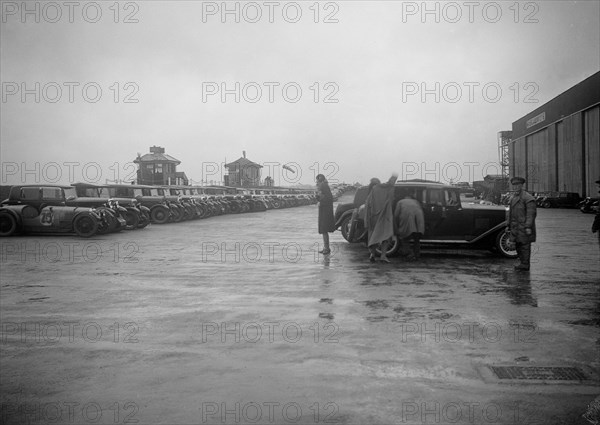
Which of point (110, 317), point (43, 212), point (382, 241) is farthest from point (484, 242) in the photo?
point (43, 212)

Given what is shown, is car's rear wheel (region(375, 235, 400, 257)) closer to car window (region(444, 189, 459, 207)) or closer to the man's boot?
car window (region(444, 189, 459, 207))

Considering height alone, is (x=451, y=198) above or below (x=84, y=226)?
above

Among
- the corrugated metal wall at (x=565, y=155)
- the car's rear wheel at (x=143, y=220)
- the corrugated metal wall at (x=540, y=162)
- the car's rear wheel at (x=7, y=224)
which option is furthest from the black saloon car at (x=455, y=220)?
the corrugated metal wall at (x=540, y=162)

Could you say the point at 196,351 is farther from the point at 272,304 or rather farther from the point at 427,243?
the point at 427,243

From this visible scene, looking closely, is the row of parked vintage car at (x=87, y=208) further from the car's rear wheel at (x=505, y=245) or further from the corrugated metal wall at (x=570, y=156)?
the corrugated metal wall at (x=570, y=156)

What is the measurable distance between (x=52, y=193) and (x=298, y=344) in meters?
15.3

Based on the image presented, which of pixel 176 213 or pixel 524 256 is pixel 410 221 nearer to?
pixel 524 256

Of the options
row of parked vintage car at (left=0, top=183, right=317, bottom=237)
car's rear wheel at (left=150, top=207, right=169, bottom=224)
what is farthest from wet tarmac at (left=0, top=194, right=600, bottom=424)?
car's rear wheel at (left=150, top=207, right=169, bottom=224)

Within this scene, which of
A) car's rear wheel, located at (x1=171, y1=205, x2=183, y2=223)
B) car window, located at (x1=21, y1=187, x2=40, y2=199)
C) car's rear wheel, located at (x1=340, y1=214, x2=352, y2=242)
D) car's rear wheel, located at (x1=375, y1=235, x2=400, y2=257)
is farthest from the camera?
car's rear wheel, located at (x1=171, y1=205, x2=183, y2=223)

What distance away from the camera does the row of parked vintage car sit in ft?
56.7

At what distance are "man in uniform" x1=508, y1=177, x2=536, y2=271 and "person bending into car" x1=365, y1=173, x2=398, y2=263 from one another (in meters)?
2.33

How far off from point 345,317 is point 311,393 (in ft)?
7.90

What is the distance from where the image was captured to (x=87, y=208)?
1745cm

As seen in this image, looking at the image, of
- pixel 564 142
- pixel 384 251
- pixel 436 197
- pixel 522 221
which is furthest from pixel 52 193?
pixel 564 142
